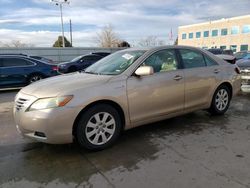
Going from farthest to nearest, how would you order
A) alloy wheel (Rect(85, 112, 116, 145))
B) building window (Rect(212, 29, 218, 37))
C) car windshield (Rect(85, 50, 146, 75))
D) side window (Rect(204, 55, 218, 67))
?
1. building window (Rect(212, 29, 218, 37))
2. side window (Rect(204, 55, 218, 67))
3. car windshield (Rect(85, 50, 146, 75))
4. alloy wheel (Rect(85, 112, 116, 145))

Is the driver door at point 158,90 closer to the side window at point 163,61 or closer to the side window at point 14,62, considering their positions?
the side window at point 163,61

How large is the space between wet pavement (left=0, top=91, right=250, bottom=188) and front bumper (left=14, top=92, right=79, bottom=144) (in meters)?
0.34

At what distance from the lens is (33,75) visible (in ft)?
32.9

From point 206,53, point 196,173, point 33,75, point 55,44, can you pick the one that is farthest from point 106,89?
point 55,44

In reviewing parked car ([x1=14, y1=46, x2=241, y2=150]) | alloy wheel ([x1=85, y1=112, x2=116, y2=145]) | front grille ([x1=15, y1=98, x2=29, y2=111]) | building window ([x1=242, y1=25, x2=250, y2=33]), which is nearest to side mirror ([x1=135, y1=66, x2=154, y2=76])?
parked car ([x1=14, y1=46, x2=241, y2=150])

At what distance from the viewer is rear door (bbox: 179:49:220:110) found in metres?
4.46

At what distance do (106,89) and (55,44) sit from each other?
157ft

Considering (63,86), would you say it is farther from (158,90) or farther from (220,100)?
(220,100)

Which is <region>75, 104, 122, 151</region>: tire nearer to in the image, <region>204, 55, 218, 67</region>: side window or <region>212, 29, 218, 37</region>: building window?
<region>204, 55, 218, 67</region>: side window

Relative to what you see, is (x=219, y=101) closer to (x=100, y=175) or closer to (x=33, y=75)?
(x=100, y=175)

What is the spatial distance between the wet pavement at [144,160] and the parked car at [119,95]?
0.31m

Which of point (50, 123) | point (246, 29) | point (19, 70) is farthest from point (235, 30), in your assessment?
point (50, 123)

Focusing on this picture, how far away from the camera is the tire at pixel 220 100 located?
501 centimetres

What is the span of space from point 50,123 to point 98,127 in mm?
692
